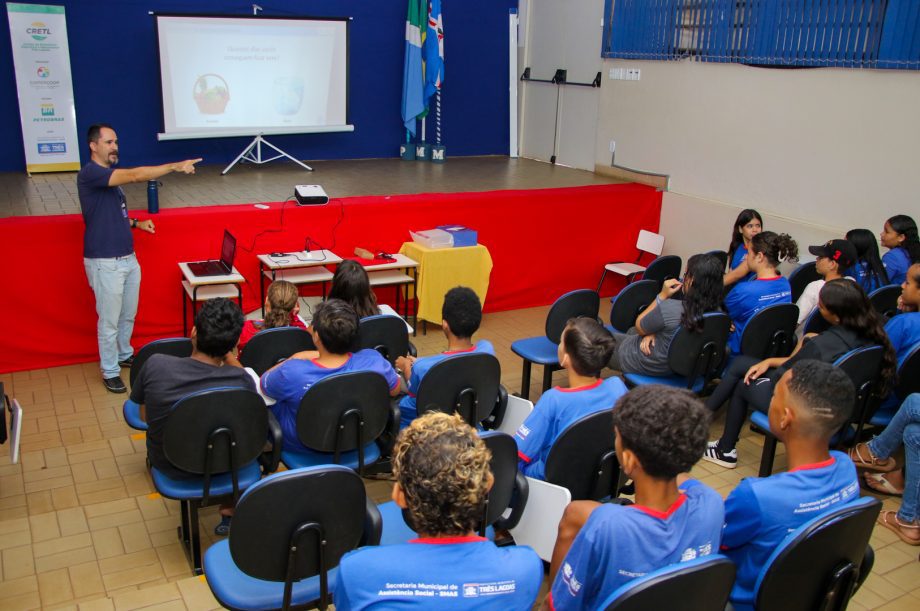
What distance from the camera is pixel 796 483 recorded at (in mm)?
2168

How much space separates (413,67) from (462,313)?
658 centimetres

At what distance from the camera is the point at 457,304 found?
346 cm

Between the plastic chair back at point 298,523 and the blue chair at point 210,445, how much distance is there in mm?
758

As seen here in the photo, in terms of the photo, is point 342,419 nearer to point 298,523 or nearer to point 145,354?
point 298,523

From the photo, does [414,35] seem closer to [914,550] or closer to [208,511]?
[208,511]

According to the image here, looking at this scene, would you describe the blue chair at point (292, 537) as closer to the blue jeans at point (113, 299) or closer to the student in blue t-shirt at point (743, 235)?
the blue jeans at point (113, 299)

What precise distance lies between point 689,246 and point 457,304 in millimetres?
4722

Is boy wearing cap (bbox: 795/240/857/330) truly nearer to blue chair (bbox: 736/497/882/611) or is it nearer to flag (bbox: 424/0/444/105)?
blue chair (bbox: 736/497/882/611)

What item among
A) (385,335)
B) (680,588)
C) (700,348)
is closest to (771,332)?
(700,348)

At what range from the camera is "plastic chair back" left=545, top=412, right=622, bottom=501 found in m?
2.68

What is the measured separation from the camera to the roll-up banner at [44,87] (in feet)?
23.9

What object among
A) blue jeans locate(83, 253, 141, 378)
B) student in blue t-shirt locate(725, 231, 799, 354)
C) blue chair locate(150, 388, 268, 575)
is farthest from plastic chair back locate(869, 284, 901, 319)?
blue jeans locate(83, 253, 141, 378)

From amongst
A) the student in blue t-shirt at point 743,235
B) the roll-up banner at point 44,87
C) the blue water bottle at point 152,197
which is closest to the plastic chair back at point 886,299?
the student in blue t-shirt at point 743,235

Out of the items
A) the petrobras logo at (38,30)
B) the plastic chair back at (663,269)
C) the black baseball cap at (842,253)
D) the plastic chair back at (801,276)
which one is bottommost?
the plastic chair back at (663,269)
